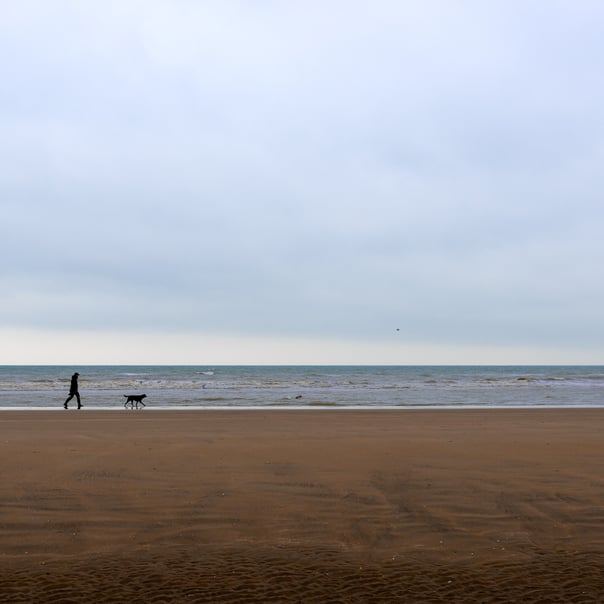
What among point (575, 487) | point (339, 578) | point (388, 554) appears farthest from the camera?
point (575, 487)

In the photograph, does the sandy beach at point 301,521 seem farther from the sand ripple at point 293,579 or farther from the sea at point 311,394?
the sea at point 311,394

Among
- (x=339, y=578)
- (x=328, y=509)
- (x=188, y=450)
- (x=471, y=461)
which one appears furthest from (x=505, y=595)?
(x=188, y=450)

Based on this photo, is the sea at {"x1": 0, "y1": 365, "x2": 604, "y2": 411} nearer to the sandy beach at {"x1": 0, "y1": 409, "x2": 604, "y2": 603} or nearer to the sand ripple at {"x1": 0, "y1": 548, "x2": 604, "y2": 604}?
the sandy beach at {"x1": 0, "y1": 409, "x2": 604, "y2": 603}

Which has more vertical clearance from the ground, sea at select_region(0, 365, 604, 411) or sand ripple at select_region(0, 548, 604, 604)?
sea at select_region(0, 365, 604, 411)

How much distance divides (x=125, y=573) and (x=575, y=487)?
6.21m

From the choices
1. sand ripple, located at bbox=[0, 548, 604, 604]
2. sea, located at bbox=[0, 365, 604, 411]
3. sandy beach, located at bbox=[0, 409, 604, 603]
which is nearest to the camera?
sand ripple, located at bbox=[0, 548, 604, 604]

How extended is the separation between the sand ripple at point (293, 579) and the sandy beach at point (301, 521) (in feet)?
0.07

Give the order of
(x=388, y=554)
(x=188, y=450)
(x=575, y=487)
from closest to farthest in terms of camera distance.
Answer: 1. (x=388, y=554)
2. (x=575, y=487)
3. (x=188, y=450)

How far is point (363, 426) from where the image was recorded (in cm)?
1823

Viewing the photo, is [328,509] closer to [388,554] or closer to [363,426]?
[388,554]

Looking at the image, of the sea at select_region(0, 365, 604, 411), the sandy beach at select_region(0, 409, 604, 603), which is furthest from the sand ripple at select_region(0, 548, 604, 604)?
the sea at select_region(0, 365, 604, 411)

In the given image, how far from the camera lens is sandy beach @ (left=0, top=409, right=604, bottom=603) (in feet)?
17.1

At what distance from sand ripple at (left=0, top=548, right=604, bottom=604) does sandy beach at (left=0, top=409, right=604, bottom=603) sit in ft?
0.07

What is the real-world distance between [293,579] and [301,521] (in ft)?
6.18
